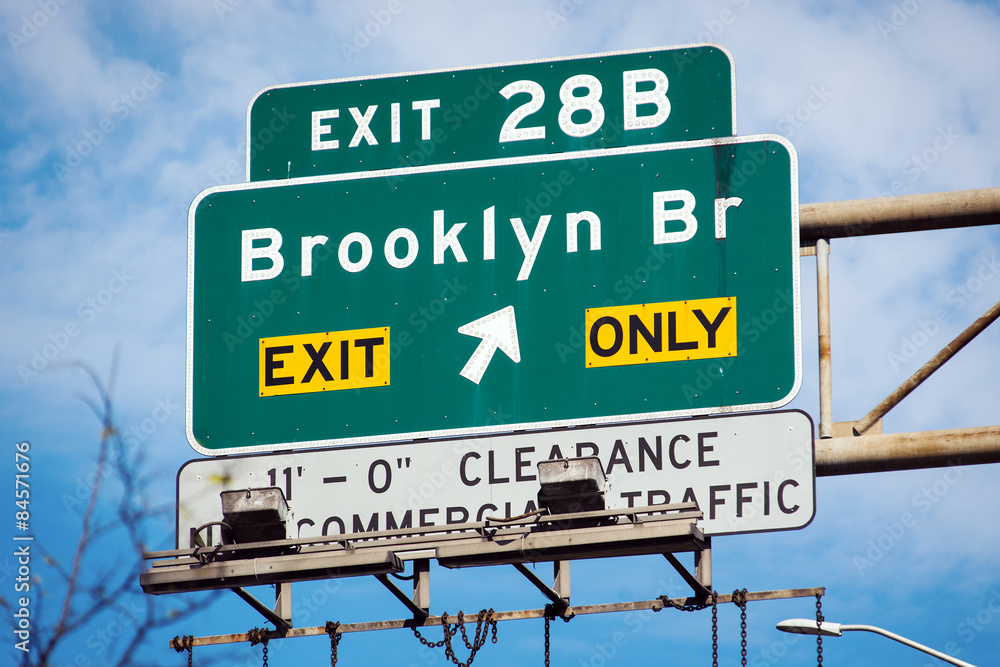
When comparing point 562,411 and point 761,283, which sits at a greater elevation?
point 761,283

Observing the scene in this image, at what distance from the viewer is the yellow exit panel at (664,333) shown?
1121 centimetres

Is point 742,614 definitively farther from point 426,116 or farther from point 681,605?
point 426,116

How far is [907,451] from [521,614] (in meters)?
2.58

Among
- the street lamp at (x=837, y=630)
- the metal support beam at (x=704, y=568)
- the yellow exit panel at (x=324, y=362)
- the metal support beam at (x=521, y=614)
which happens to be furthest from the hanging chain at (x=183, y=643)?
the street lamp at (x=837, y=630)

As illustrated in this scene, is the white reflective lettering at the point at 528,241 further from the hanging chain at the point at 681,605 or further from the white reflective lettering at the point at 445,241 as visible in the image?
the hanging chain at the point at 681,605

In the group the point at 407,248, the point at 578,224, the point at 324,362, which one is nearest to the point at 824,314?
the point at 578,224

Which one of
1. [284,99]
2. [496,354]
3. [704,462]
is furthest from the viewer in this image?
[284,99]

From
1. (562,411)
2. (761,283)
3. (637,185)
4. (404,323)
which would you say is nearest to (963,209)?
(761,283)

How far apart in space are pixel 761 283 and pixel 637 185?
1.07m

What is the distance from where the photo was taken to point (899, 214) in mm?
11328

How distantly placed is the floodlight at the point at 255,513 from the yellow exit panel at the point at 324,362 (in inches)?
38.5

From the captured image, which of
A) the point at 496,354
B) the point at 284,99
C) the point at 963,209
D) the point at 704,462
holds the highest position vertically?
the point at 284,99

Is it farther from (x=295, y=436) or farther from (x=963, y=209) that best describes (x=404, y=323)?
(x=963, y=209)

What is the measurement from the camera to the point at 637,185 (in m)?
11.6
